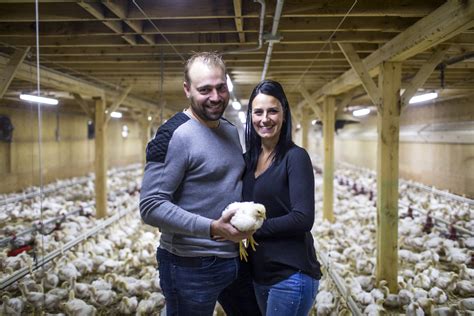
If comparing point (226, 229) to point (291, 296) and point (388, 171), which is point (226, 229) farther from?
point (388, 171)

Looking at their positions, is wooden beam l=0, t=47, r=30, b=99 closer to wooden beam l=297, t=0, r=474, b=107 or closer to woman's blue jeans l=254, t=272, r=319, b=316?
woman's blue jeans l=254, t=272, r=319, b=316

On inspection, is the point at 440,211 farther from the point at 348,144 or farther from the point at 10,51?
the point at 348,144

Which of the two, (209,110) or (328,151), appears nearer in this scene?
(209,110)

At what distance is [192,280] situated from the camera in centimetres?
151

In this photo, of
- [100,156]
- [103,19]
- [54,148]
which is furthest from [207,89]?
[54,148]

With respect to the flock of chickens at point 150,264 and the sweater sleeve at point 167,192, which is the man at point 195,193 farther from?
the flock of chickens at point 150,264

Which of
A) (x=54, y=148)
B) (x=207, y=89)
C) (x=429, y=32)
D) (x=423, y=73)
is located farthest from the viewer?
(x=54, y=148)

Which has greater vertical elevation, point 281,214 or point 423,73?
point 423,73

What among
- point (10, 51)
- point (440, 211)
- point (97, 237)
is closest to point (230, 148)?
point (10, 51)

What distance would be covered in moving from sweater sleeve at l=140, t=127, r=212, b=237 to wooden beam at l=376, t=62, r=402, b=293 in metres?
2.84

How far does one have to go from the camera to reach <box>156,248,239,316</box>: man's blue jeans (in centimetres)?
151

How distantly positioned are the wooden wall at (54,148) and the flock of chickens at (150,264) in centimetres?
44

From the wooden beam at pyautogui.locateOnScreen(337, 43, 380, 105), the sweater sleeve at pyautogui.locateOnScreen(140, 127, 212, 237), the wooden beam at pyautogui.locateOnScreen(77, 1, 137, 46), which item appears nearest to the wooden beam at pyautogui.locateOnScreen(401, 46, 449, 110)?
the wooden beam at pyautogui.locateOnScreen(337, 43, 380, 105)

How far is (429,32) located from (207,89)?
2201 mm
